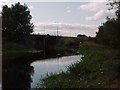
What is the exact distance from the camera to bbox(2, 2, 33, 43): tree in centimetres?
6750

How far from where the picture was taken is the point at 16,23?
69.6m

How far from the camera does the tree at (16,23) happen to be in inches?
2657

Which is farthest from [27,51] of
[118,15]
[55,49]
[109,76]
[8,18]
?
[109,76]

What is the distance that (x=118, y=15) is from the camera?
891 inches

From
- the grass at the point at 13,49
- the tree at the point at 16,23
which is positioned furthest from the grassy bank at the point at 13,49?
the tree at the point at 16,23

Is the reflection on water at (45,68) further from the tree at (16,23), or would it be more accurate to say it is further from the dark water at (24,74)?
the tree at (16,23)

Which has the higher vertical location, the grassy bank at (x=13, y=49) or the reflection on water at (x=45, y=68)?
the grassy bank at (x=13, y=49)

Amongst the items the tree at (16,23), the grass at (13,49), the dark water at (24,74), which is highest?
the tree at (16,23)

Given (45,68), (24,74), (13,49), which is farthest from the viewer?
(13,49)

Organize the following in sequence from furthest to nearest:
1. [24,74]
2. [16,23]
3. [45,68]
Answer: [16,23] → [45,68] → [24,74]

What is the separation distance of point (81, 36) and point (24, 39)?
77.2 ft

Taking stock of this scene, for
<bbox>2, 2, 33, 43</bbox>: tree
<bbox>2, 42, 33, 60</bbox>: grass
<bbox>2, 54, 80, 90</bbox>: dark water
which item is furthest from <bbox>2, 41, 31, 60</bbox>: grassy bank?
<bbox>2, 54, 80, 90</bbox>: dark water

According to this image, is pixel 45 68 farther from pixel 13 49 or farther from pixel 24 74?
pixel 13 49

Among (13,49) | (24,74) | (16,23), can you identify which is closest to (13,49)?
(13,49)
